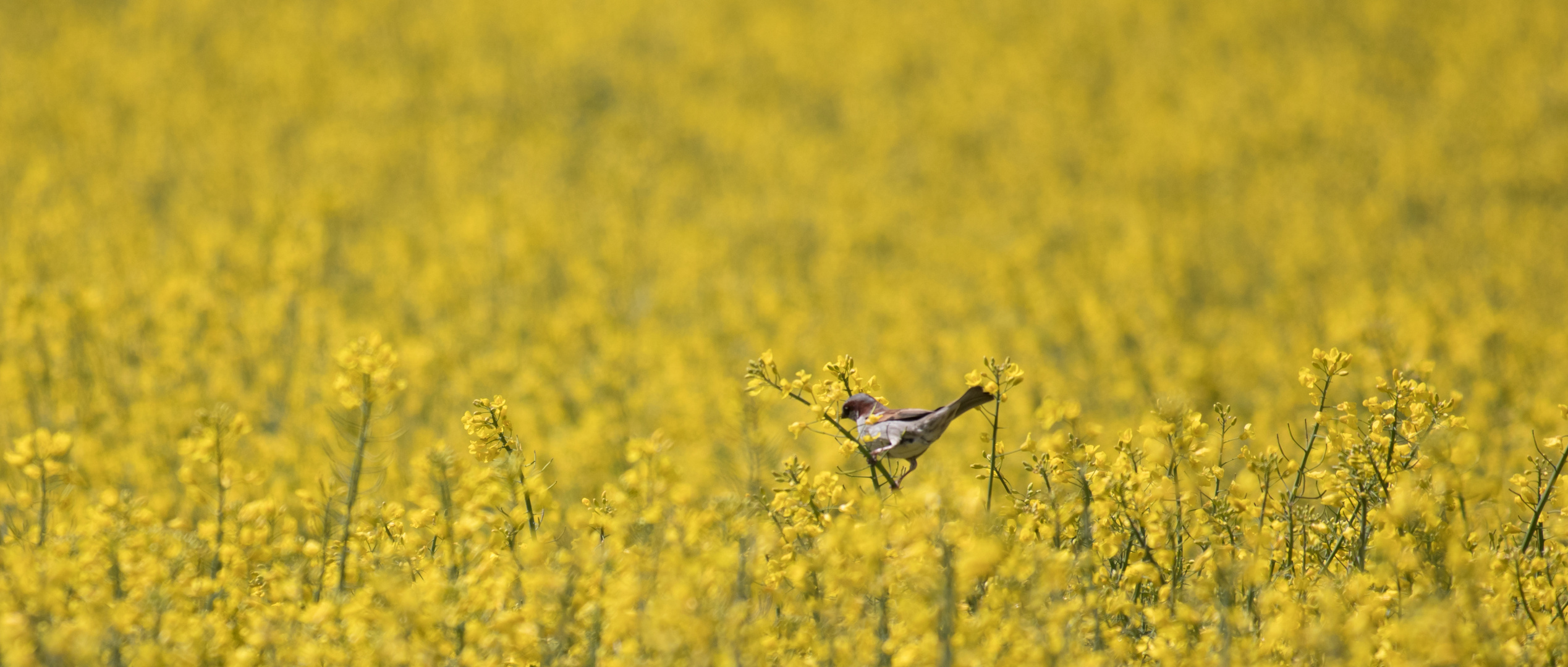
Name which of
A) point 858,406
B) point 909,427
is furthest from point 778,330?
point 909,427

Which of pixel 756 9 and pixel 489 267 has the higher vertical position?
pixel 756 9

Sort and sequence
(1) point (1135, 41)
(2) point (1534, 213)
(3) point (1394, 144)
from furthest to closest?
1. (1) point (1135, 41)
2. (3) point (1394, 144)
3. (2) point (1534, 213)

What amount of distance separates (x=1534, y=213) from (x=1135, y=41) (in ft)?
35.5

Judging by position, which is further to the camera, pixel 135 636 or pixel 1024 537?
pixel 1024 537

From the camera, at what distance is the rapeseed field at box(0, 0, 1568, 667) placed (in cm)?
252

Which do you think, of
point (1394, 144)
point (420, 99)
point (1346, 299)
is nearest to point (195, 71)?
point (420, 99)

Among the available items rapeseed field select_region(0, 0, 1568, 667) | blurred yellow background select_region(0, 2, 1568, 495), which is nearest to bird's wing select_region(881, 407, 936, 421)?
rapeseed field select_region(0, 0, 1568, 667)

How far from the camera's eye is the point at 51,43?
19.5m

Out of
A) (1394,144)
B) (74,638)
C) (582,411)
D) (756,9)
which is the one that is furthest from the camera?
(756,9)

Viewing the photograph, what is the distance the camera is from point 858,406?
3076 mm

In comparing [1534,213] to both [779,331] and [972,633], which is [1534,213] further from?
[972,633]

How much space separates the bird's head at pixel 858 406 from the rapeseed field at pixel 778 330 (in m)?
0.04

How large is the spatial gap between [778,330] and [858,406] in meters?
8.21

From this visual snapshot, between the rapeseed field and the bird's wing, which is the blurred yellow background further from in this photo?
the bird's wing
